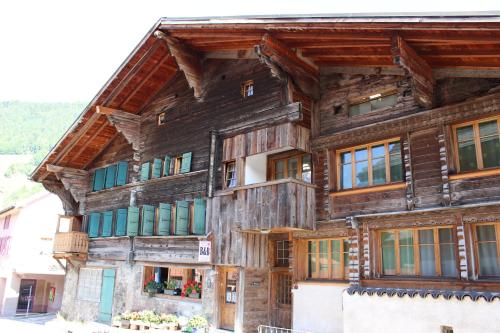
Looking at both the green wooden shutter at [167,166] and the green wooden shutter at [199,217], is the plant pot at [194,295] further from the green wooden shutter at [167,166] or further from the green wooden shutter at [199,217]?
the green wooden shutter at [167,166]

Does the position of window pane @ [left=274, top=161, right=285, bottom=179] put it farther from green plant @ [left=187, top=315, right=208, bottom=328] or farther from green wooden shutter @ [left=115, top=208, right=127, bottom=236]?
green wooden shutter @ [left=115, top=208, right=127, bottom=236]

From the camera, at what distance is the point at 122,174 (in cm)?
1909

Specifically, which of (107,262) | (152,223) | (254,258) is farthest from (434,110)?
(107,262)

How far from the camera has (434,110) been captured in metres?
10.3

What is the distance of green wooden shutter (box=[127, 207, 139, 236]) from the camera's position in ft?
56.9

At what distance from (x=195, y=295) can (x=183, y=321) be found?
0.89 metres

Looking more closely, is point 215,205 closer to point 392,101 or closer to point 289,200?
point 289,200

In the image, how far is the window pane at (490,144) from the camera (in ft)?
31.3

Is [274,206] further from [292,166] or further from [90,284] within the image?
[90,284]

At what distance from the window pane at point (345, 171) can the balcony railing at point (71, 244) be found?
12.8 m

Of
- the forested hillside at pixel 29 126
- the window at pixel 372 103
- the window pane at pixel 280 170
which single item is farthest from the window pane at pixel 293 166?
the forested hillside at pixel 29 126

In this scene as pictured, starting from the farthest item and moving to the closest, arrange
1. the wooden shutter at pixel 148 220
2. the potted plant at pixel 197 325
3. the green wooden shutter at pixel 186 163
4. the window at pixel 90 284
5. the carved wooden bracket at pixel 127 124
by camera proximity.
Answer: the window at pixel 90 284 < the carved wooden bracket at pixel 127 124 < the wooden shutter at pixel 148 220 < the green wooden shutter at pixel 186 163 < the potted plant at pixel 197 325

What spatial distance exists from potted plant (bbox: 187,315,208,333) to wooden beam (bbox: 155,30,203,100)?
753cm

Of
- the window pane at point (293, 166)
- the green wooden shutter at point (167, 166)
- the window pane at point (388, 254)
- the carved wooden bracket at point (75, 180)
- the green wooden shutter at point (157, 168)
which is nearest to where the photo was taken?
the window pane at point (388, 254)
